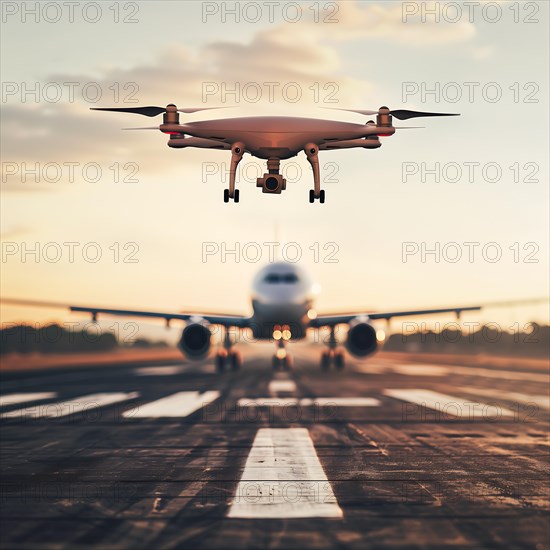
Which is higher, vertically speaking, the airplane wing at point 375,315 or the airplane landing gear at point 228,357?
the airplane wing at point 375,315

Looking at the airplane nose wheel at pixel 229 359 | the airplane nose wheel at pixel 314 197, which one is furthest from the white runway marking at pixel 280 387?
the airplane nose wheel at pixel 314 197

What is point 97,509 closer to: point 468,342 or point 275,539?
point 275,539

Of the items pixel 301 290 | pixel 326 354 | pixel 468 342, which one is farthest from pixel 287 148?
pixel 468 342

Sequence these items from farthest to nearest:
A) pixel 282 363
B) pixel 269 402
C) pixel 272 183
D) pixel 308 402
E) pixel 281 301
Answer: pixel 282 363
pixel 281 301
pixel 269 402
pixel 308 402
pixel 272 183

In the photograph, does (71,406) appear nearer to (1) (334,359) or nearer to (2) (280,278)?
(2) (280,278)

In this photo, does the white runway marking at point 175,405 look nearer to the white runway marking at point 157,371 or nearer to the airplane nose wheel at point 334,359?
the airplane nose wheel at point 334,359

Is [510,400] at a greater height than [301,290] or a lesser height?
lesser

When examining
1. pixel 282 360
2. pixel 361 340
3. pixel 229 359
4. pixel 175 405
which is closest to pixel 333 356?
pixel 282 360
